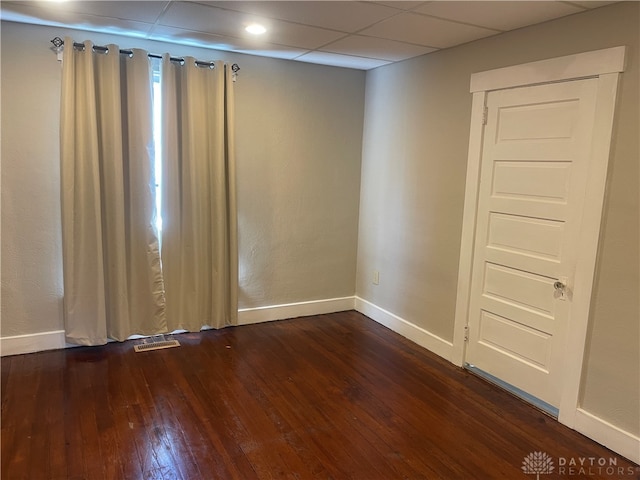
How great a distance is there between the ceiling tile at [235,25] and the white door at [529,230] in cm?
128

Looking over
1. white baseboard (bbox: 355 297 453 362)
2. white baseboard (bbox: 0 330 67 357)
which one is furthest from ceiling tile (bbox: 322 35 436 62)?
white baseboard (bbox: 0 330 67 357)

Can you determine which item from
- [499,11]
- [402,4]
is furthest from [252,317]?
[499,11]

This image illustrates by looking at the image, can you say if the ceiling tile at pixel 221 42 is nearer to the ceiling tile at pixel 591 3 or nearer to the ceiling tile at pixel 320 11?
the ceiling tile at pixel 320 11

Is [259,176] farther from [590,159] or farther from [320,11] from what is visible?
[590,159]

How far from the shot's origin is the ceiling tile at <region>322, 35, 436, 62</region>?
3293mm

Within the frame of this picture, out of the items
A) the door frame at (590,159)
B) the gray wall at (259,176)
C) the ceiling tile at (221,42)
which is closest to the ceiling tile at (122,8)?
the ceiling tile at (221,42)

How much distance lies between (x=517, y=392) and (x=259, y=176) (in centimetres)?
263

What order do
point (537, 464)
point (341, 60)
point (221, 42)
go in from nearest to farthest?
point (537, 464), point (221, 42), point (341, 60)

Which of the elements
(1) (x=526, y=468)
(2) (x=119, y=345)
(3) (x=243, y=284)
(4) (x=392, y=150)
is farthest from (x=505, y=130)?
(2) (x=119, y=345)

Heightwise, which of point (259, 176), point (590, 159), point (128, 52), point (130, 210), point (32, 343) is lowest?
point (32, 343)

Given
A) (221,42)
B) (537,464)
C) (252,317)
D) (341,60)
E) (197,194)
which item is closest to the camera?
(537,464)

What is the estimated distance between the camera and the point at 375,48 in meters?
3.51

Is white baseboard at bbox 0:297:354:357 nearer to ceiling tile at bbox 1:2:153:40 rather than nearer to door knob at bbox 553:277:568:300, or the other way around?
ceiling tile at bbox 1:2:153:40

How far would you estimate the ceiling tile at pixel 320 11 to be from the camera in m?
2.54
